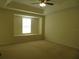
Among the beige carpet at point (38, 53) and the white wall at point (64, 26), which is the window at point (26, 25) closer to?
the white wall at point (64, 26)

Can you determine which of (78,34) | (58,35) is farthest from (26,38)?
(78,34)

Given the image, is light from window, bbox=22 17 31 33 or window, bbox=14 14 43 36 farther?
light from window, bbox=22 17 31 33

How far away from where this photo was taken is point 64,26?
4840 mm

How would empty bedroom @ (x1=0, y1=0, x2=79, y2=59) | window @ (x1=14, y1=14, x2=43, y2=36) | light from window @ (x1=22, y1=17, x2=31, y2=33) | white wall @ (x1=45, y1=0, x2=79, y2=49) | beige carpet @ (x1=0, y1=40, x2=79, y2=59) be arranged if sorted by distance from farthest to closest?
light from window @ (x1=22, y1=17, x2=31, y2=33) < window @ (x1=14, y1=14, x2=43, y2=36) < white wall @ (x1=45, y1=0, x2=79, y2=49) < empty bedroom @ (x1=0, y1=0, x2=79, y2=59) < beige carpet @ (x1=0, y1=40, x2=79, y2=59)

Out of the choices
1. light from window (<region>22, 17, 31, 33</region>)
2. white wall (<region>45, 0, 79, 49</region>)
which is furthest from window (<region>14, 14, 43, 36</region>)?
white wall (<region>45, 0, 79, 49</region>)

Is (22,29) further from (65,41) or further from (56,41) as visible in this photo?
(65,41)

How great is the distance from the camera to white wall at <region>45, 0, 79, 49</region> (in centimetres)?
422

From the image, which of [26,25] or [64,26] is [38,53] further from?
[26,25]

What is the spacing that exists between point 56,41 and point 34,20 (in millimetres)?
2566

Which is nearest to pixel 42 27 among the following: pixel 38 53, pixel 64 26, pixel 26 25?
pixel 26 25

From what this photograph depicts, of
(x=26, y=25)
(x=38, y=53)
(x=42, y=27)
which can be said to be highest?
(x=26, y=25)

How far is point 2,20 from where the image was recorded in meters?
4.53

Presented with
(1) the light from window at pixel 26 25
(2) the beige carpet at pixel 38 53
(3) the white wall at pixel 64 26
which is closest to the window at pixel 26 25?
(1) the light from window at pixel 26 25

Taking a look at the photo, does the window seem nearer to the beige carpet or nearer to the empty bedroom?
the empty bedroom
